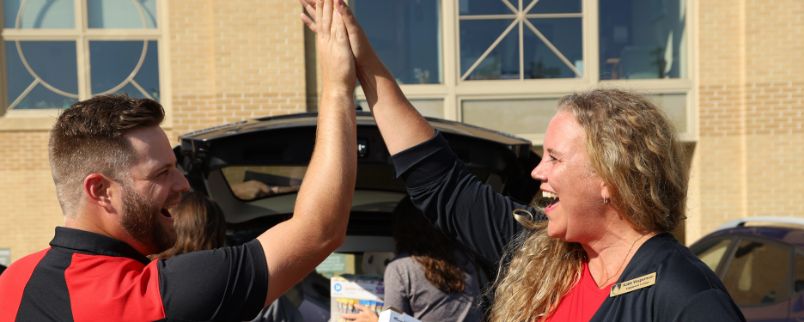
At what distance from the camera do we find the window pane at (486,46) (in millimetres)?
12656

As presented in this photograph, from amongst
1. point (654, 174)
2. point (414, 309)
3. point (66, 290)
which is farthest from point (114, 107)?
point (414, 309)

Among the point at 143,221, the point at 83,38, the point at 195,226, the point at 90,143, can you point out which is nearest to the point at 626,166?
the point at 143,221

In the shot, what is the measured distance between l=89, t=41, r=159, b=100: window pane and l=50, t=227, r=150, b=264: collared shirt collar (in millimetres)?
10919

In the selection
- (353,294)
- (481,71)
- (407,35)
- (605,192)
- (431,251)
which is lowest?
(353,294)

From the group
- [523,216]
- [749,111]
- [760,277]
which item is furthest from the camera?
[749,111]

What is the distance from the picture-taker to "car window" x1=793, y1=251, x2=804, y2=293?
17.7 ft

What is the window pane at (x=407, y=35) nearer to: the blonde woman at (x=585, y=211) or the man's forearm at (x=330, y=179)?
the blonde woman at (x=585, y=211)

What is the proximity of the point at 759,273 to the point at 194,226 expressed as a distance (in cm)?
427

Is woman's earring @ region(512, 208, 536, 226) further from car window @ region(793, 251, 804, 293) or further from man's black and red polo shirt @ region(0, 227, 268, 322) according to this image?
car window @ region(793, 251, 804, 293)

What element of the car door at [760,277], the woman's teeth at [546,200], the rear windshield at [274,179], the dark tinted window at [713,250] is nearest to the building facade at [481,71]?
the dark tinted window at [713,250]

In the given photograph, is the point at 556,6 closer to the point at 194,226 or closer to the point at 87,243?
the point at 194,226

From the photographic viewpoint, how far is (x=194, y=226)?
10.9 feet

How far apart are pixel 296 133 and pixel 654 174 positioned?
6.80 feet

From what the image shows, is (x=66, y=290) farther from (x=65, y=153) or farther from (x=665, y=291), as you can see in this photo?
(x=665, y=291)
